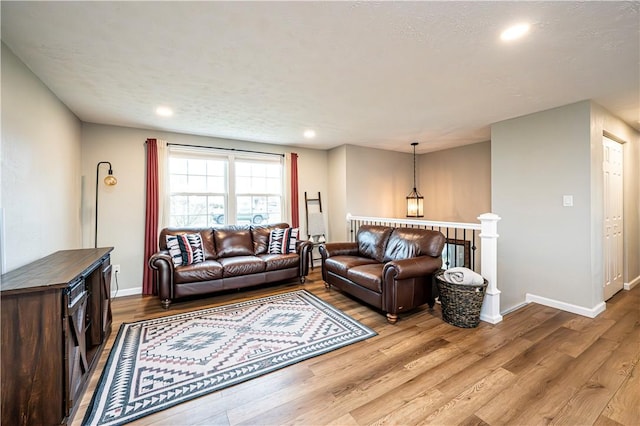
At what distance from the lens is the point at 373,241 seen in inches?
157

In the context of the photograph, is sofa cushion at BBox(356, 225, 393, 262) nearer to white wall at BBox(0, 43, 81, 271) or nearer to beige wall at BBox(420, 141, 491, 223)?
beige wall at BBox(420, 141, 491, 223)

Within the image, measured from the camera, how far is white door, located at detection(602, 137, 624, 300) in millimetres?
3350

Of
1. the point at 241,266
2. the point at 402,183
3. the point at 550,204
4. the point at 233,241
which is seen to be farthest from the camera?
the point at 402,183

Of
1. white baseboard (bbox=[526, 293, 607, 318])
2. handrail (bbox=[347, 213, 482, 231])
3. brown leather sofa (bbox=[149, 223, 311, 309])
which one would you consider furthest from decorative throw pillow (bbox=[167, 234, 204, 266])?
white baseboard (bbox=[526, 293, 607, 318])

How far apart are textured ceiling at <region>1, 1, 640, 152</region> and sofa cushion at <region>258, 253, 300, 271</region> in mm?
2024

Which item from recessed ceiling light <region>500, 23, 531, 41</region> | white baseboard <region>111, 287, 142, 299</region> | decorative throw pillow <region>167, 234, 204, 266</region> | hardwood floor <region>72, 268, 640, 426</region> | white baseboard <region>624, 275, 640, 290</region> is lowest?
hardwood floor <region>72, 268, 640, 426</region>

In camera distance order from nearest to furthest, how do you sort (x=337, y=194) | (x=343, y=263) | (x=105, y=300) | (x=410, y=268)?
(x=105, y=300), (x=410, y=268), (x=343, y=263), (x=337, y=194)

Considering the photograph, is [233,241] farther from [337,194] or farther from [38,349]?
[38,349]

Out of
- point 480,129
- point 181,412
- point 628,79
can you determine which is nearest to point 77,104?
point 181,412

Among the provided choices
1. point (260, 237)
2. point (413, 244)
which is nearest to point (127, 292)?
point (260, 237)

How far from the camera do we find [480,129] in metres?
4.14

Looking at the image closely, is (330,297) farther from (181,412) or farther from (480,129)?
(480,129)

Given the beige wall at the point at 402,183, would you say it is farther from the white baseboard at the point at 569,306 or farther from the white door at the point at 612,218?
the white baseboard at the point at 569,306

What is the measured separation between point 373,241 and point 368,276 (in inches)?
39.1
